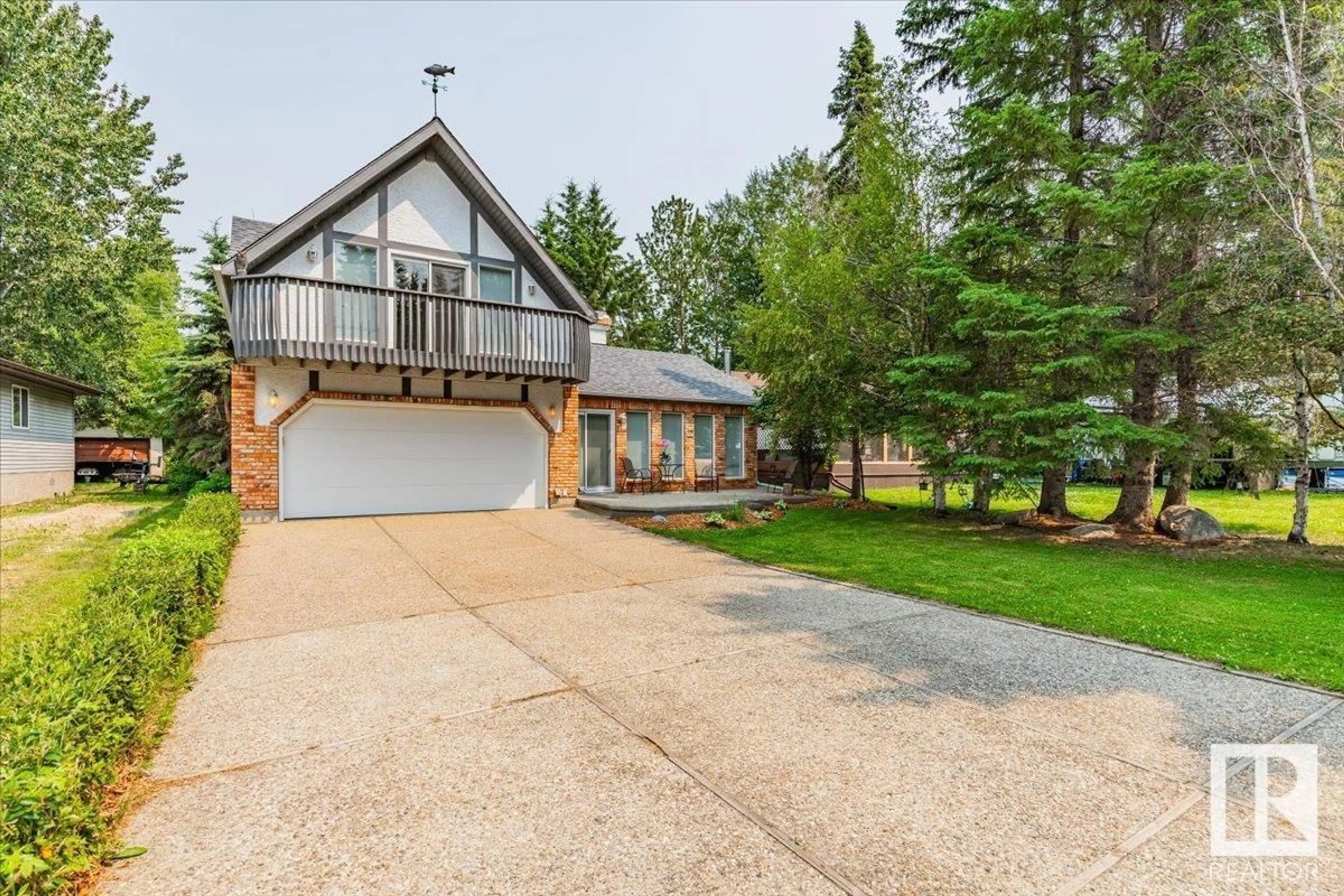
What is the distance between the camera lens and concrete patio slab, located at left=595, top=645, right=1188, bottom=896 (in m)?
2.54

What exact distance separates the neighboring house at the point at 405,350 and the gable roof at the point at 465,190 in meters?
0.03

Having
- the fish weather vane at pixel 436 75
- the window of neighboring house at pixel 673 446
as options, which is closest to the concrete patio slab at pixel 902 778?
the window of neighboring house at pixel 673 446

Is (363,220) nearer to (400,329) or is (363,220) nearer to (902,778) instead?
(400,329)

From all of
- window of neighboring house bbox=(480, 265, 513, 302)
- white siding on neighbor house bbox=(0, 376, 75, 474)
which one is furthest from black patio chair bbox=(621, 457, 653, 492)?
white siding on neighbor house bbox=(0, 376, 75, 474)

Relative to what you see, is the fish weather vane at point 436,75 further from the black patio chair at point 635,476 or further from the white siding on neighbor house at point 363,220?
the black patio chair at point 635,476

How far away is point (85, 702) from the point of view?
2.79m

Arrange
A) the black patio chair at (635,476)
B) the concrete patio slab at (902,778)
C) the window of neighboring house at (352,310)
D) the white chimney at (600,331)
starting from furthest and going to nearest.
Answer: the white chimney at (600,331), the black patio chair at (635,476), the window of neighboring house at (352,310), the concrete patio slab at (902,778)

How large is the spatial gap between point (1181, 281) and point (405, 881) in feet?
38.6

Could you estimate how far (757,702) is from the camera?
406 centimetres

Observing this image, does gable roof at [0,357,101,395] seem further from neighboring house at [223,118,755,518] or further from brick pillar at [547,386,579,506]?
brick pillar at [547,386,579,506]

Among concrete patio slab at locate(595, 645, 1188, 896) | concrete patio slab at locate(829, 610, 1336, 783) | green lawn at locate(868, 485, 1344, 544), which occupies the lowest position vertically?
concrete patio slab at locate(829, 610, 1336, 783)

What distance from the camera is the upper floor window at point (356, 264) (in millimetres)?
12047

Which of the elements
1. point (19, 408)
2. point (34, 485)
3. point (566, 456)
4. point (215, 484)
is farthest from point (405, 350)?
point (34, 485)

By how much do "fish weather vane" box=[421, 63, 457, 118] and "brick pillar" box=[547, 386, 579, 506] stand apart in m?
6.40
